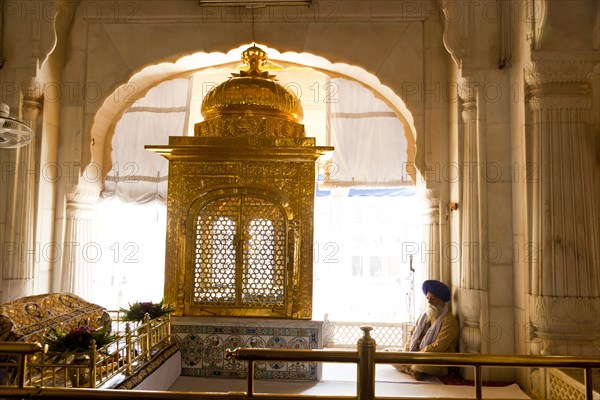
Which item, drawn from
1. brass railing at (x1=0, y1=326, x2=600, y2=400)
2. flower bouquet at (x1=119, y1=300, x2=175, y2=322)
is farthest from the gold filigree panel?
brass railing at (x1=0, y1=326, x2=600, y2=400)

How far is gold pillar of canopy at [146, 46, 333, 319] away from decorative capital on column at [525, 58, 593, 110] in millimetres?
1670

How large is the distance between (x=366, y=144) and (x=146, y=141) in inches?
103

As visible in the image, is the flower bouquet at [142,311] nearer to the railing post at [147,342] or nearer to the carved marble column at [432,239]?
the railing post at [147,342]

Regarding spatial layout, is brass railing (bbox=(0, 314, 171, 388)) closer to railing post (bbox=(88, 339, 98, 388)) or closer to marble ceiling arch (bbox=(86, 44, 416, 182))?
railing post (bbox=(88, 339, 98, 388))

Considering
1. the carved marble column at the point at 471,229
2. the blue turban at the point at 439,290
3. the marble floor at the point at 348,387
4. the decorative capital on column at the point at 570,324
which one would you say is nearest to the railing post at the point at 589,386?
the decorative capital on column at the point at 570,324

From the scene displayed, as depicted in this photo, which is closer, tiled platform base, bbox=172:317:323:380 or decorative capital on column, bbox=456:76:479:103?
tiled platform base, bbox=172:317:323:380

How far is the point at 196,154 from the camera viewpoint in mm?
4688

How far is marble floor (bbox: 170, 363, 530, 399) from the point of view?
395 centimetres

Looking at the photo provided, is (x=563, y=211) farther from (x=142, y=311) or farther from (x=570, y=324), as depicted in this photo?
(x=142, y=311)

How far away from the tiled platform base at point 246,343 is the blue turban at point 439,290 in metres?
1.02

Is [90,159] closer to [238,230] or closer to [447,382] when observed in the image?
[238,230]

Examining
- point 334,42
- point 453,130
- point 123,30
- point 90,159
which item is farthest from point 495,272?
point 123,30

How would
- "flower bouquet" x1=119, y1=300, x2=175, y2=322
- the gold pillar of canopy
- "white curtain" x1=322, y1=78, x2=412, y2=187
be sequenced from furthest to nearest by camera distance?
"white curtain" x1=322, y1=78, x2=412, y2=187, the gold pillar of canopy, "flower bouquet" x1=119, y1=300, x2=175, y2=322

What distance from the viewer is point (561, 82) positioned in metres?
3.81
